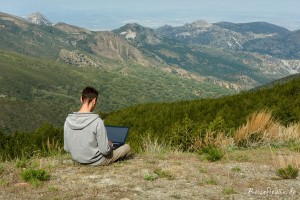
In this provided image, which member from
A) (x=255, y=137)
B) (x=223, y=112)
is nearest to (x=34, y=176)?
(x=255, y=137)

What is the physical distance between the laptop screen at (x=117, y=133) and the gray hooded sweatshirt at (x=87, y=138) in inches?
34.0

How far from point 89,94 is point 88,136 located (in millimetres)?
953

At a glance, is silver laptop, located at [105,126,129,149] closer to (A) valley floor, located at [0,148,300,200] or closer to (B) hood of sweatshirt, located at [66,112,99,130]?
(A) valley floor, located at [0,148,300,200]

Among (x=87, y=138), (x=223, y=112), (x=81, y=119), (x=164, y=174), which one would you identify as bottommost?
(x=223, y=112)

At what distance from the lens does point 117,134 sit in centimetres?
979

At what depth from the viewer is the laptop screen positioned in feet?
31.6

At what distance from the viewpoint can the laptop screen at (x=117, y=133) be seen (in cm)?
965

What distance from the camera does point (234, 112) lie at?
1986 cm

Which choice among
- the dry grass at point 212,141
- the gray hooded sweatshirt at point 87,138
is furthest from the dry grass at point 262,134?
the gray hooded sweatshirt at point 87,138

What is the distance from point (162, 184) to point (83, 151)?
7.17 ft

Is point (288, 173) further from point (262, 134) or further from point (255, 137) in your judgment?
point (262, 134)

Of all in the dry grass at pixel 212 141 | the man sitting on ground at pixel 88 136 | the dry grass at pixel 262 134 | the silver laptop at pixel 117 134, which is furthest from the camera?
the dry grass at pixel 262 134

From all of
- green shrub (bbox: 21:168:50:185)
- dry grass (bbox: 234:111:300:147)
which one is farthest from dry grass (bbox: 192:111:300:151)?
green shrub (bbox: 21:168:50:185)

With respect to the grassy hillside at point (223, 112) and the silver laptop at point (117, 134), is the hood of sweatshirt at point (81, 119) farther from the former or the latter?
the grassy hillside at point (223, 112)
